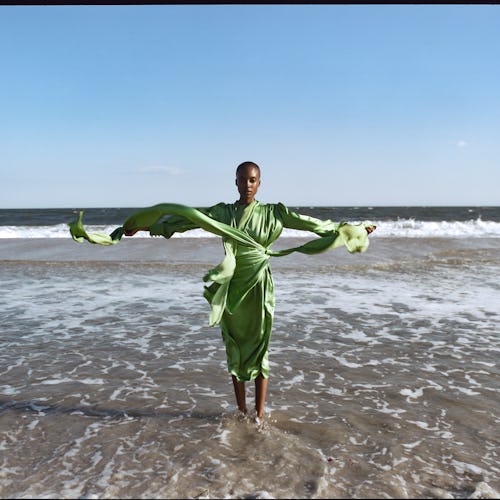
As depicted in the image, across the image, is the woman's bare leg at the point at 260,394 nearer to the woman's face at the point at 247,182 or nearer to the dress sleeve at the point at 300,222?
the dress sleeve at the point at 300,222

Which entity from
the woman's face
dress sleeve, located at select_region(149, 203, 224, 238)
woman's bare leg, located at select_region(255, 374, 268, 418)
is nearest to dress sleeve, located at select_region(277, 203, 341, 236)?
the woman's face

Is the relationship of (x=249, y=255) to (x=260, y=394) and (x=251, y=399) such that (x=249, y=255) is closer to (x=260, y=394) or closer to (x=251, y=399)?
(x=260, y=394)

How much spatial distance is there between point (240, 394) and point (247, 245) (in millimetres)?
1265

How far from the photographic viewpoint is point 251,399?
15.2 ft

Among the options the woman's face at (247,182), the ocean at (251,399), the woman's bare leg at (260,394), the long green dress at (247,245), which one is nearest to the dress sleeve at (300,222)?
the long green dress at (247,245)

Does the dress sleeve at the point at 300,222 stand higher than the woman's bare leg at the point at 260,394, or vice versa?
the dress sleeve at the point at 300,222

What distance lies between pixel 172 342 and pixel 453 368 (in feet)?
11.0

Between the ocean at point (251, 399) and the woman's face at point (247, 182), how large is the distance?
1.80m

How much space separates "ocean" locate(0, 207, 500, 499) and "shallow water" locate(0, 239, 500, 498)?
2cm

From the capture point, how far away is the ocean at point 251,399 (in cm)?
319

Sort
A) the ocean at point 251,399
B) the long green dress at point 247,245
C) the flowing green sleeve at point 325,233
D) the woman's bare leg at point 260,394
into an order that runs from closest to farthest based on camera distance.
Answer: the ocean at point 251,399
the long green dress at point 247,245
the flowing green sleeve at point 325,233
the woman's bare leg at point 260,394

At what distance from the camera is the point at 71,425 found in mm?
4016

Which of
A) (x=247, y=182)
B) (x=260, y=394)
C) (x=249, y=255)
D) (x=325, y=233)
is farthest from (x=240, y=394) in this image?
(x=247, y=182)

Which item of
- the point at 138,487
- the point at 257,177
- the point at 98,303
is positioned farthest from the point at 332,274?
the point at 138,487
